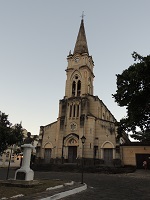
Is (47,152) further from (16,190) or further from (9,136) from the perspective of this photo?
(16,190)

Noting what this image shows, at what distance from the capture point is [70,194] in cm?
887

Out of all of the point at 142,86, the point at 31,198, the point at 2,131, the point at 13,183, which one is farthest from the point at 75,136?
the point at 31,198

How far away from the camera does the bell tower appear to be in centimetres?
3938

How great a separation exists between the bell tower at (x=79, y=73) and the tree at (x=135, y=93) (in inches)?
852

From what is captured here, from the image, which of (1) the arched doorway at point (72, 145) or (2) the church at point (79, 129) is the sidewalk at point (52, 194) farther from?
(1) the arched doorway at point (72, 145)

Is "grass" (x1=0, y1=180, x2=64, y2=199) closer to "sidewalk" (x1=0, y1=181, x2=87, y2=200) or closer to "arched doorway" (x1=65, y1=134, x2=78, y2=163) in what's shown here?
"sidewalk" (x1=0, y1=181, x2=87, y2=200)

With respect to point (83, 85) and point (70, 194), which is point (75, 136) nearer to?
point (83, 85)

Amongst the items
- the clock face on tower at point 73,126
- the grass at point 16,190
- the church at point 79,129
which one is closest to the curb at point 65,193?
the grass at point 16,190

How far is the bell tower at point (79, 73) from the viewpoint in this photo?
39.4 metres

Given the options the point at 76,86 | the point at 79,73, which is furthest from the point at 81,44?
the point at 76,86

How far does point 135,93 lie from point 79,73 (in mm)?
26555

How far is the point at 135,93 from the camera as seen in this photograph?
15.1m

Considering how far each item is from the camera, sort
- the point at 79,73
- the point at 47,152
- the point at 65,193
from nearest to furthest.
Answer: the point at 65,193
the point at 47,152
the point at 79,73

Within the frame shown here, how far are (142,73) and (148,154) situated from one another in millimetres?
20340
